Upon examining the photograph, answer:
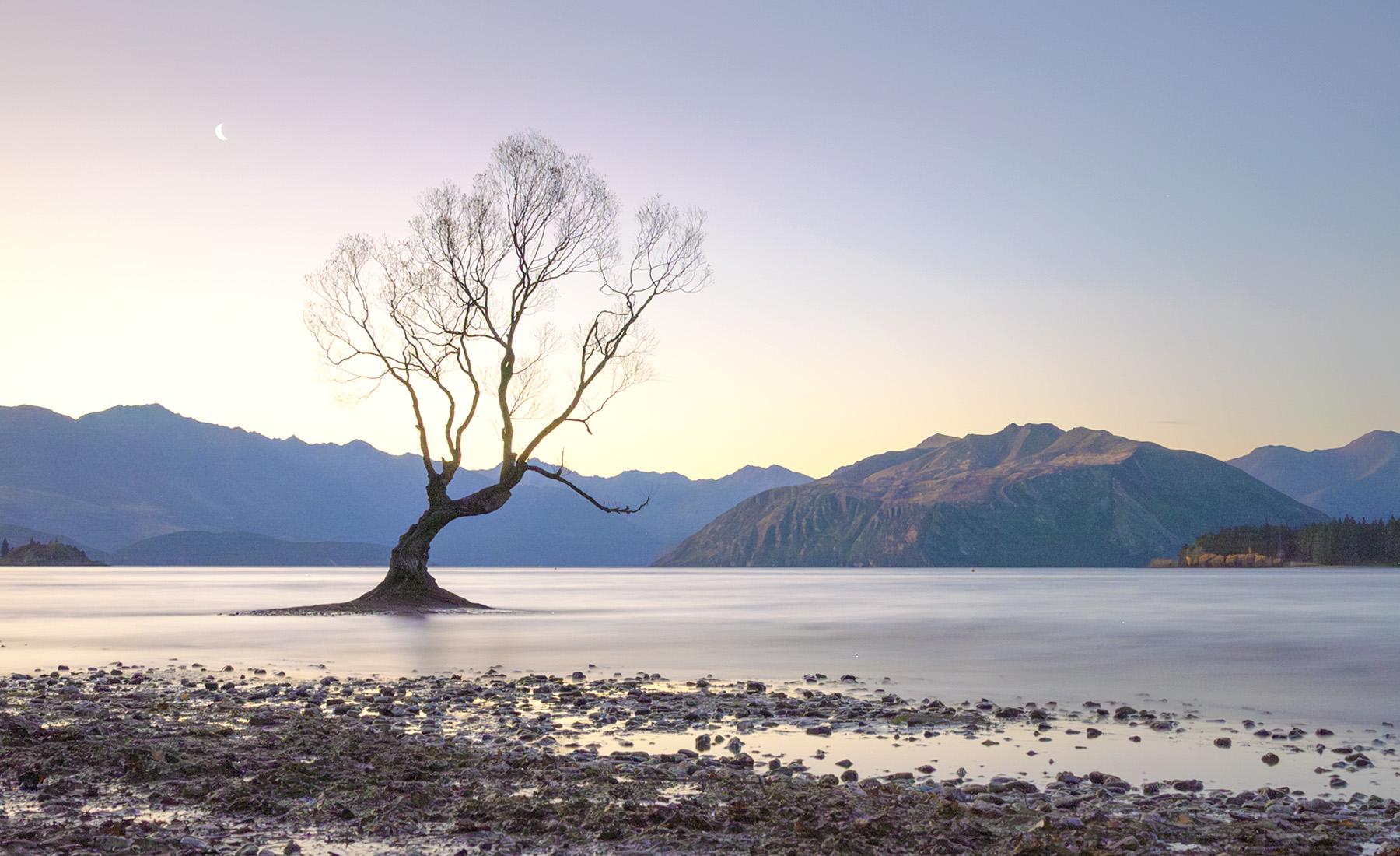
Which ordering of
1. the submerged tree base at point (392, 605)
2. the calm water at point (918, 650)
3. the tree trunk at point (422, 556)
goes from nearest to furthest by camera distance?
the calm water at point (918, 650)
the submerged tree base at point (392, 605)
the tree trunk at point (422, 556)

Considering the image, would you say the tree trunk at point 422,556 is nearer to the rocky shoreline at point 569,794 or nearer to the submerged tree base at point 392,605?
the submerged tree base at point 392,605

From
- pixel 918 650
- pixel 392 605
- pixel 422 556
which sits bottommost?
pixel 392 605

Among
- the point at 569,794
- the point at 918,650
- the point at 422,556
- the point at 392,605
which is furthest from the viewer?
the point at 422,556

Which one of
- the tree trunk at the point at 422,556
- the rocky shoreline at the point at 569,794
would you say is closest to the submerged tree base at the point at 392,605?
the tree trunk at the point at 422,556

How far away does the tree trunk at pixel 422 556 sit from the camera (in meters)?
40.2

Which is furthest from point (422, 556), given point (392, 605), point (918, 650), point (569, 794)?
point (569, 794)

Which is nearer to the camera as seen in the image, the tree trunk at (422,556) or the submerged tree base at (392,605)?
the submerged tree base at (392,605)

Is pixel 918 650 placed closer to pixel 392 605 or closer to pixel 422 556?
pixel 392 605

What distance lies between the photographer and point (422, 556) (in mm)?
41844

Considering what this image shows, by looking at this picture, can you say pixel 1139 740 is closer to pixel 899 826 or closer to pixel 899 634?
pixel 899 826

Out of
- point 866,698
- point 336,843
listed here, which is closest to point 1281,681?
point 866,698

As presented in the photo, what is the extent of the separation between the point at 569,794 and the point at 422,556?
34.9 meters

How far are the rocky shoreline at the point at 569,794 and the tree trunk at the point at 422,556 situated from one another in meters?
26.9

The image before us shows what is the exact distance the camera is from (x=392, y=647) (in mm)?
24766
